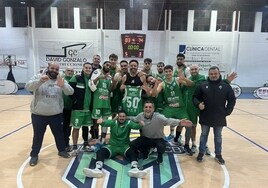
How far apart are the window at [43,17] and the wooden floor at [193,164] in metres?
11.1

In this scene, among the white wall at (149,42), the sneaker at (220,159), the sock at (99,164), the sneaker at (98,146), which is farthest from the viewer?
the white wall at (149,42)

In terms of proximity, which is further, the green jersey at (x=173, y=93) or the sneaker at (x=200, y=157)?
the green jersey at (x=173, y=93)

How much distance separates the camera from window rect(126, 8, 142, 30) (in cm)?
1536

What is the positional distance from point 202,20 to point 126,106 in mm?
13268

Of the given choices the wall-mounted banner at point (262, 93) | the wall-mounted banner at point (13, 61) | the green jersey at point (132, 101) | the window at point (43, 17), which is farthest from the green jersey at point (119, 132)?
the wall-mounted banner at point (13, 61)

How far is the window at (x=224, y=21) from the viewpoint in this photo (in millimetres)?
15305

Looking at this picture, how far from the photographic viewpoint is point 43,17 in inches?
608

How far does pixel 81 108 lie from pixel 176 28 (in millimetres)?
13054

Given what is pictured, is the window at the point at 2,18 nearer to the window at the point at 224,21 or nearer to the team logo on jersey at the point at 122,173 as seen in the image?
the window at the point at 224,21

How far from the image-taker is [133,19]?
1551cm

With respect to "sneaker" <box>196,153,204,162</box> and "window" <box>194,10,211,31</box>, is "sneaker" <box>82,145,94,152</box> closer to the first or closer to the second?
"sneaker" <box>196,153,204,162</box>

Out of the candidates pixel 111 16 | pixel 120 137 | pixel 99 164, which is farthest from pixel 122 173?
pixel 111 16

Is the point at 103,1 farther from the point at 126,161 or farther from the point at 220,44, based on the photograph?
the point at 126,161

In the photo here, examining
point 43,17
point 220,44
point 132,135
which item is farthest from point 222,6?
point 132,135
